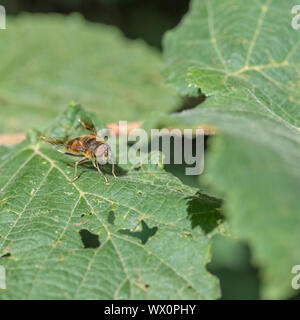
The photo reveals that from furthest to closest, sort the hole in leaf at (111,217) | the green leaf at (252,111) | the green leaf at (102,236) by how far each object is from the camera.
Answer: the hole in leaf at (111,217), the green leaf at (102,236), the green leaf at (252,111)

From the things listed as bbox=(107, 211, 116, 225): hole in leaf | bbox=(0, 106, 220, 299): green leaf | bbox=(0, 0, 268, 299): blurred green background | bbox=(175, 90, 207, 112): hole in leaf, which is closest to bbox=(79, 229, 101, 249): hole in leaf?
bbox=(0, 106, 220, 299): green leaf

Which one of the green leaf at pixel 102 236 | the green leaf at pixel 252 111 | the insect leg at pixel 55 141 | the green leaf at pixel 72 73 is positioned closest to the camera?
the green leaf at pixel 252 111

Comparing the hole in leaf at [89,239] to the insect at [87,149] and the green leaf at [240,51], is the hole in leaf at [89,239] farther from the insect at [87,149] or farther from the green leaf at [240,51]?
the green leaf at [240,51]

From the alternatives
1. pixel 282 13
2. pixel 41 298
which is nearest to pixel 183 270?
pixel 41 298

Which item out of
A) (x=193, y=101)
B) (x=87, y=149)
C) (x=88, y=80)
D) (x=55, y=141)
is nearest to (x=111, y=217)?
(x=87, y=149)

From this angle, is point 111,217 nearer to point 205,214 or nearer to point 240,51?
point 205,214

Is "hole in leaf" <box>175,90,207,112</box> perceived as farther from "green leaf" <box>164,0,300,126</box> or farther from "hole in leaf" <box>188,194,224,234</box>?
"hole in leaf" <box>188,194,224,234</box>

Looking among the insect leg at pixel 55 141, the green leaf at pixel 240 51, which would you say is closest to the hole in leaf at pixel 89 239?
the insect leg at pixel 55 141

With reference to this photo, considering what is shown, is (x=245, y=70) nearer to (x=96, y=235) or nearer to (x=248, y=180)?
(x=96, y=235)

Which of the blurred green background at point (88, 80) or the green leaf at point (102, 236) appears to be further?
the blurred green background at point (88, 80)
